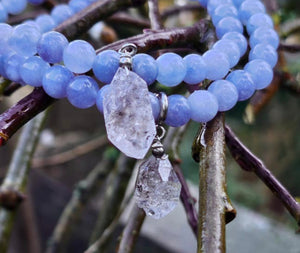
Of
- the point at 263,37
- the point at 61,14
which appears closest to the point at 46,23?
the point at 61,14

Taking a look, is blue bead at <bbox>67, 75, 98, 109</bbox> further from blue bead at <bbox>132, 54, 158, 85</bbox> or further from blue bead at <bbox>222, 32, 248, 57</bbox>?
blue bead at <bbox>222, 32, 248, 57</bbox>

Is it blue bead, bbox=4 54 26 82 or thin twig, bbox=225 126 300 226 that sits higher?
blue bead, bbox=4 54 26 82

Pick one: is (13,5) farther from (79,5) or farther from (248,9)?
(248,9)

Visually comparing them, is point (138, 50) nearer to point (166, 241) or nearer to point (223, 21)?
point (223, 21)

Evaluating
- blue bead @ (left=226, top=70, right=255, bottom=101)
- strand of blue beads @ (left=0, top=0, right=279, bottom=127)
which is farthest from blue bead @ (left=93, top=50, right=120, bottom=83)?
blue bead @ (left=226, top=70, right=255, bottom=101)

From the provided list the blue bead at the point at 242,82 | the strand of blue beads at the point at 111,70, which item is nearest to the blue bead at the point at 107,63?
the strand of blue beads at the point at 111,70

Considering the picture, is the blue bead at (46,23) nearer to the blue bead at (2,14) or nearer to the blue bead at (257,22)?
the blue bead at (2,14)
